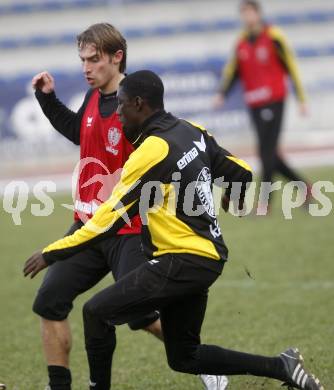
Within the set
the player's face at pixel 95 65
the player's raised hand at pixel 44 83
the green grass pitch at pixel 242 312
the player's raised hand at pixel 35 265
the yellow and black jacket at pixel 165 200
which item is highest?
the player's face at pixel 95 65

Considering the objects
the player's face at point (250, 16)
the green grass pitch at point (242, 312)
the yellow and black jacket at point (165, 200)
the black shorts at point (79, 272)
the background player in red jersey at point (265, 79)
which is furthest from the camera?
the background player in red jersey at point (265, 79)

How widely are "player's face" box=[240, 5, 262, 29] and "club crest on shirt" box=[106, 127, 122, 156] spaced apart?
251 inches

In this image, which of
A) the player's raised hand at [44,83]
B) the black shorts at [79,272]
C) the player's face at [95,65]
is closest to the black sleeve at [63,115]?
the player's raised hand at [44,83]

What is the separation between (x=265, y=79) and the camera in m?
11.7

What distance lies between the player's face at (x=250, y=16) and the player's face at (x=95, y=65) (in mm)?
6225

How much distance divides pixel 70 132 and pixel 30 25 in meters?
19.0

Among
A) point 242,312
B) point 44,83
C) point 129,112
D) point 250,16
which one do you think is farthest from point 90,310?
point 250,16

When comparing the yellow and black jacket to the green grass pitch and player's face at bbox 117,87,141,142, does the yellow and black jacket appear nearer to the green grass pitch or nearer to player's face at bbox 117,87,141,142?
player's face at bbox 117,87,141,142

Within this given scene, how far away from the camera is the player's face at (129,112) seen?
14.8ft

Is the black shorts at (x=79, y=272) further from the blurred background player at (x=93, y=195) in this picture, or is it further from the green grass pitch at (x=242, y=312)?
the green grass pitch at (x=242, y=312)

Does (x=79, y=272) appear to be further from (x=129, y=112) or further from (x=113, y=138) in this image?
(x=129, y=112)

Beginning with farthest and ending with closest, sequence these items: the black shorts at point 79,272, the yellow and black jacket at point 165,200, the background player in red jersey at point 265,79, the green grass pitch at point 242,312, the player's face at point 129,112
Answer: the background player in red jersey at point 265,79
the green grass pitch at point 242,312
the black shorts at point 79,272
the player's face at point 129,112
the yellow and black jacket at point 165,200

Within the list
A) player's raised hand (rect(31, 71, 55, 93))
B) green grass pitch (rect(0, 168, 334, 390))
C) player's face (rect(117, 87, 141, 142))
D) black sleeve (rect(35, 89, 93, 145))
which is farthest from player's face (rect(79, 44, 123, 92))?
green grass pitch (rect(0, 168, 334, 390))

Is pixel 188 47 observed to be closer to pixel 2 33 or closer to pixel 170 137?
pixel 2 33
